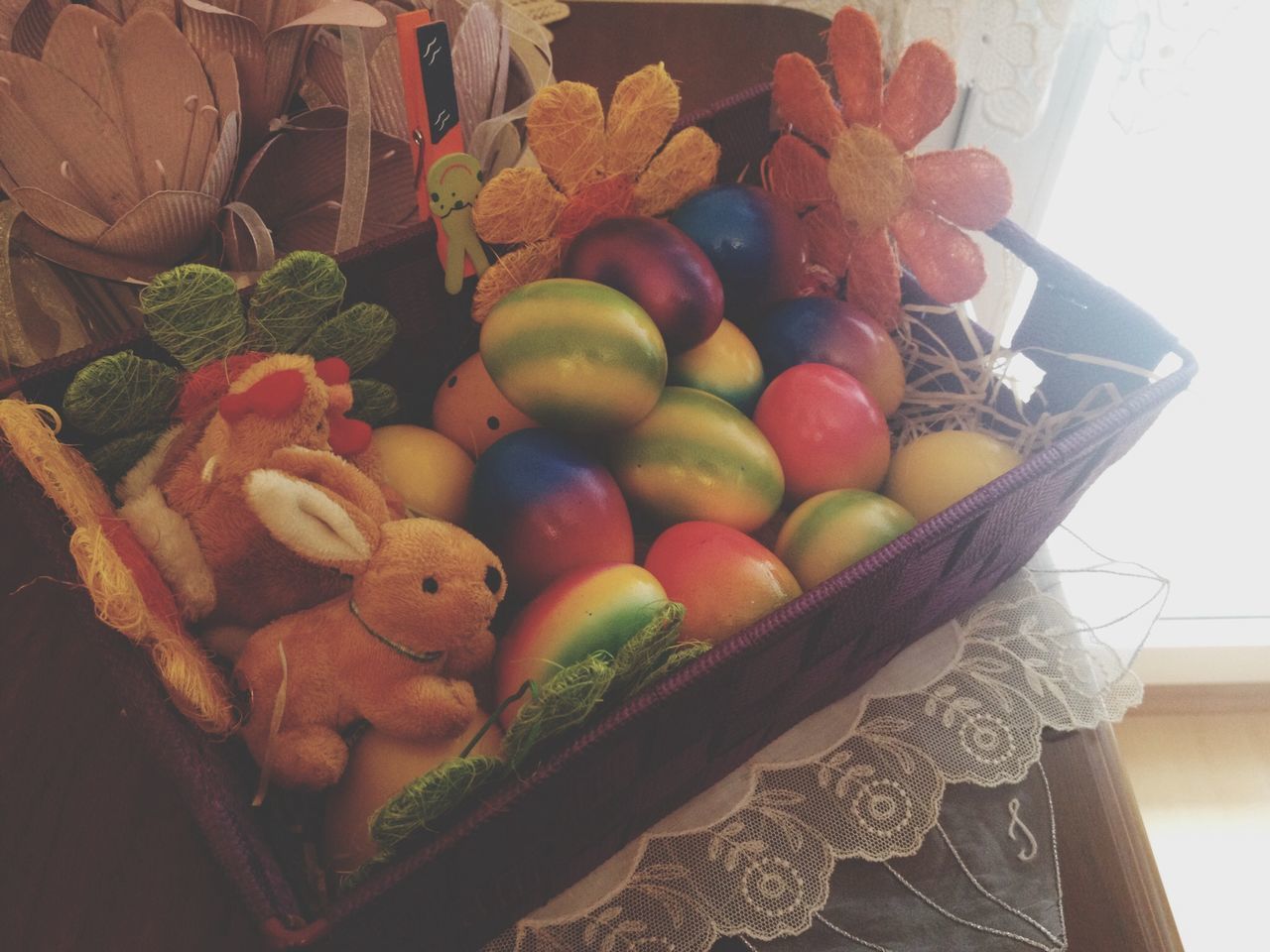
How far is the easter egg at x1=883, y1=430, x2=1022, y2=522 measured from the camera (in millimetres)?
707

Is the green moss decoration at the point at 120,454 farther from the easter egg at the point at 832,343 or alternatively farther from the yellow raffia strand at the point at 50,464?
the easter egg at the point at 832,343

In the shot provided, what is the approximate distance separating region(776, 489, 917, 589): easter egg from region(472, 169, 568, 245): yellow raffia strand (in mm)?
262

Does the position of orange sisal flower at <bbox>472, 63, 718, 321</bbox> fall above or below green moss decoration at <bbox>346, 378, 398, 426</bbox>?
above

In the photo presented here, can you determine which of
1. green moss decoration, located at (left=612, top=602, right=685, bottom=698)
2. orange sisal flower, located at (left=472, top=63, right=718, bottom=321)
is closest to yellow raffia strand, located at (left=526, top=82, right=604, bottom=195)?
orange sisal flower, located at (left=472, top=63, right=718, bottom=321)

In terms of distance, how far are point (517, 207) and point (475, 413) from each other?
0.46 feet

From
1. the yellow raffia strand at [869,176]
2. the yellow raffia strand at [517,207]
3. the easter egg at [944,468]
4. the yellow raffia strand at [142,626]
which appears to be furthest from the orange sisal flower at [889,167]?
the yellow raffia strand at [142,626]

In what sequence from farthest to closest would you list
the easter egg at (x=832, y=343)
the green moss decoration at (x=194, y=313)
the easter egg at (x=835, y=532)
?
the easter egg at (x=832, y=343), the easter egg at (x=835, y=532), the green moss decoration at (x=194, y=313)

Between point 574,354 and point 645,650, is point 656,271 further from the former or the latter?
point 645,650

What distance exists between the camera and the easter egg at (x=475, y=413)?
2.32 feet

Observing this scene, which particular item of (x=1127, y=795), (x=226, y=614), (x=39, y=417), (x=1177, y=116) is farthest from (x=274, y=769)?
(x=1177, y=116)

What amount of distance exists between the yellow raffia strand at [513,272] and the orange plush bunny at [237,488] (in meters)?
0.16

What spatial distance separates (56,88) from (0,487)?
0.25 meters

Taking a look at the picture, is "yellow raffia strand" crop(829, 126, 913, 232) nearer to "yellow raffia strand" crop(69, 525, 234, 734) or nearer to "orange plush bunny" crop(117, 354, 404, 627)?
"orange plush bunny" crop(117, 354, 404, 627)

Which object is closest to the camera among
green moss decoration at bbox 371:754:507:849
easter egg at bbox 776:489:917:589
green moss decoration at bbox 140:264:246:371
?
green moss decoration at bbox 371:754:507:849
